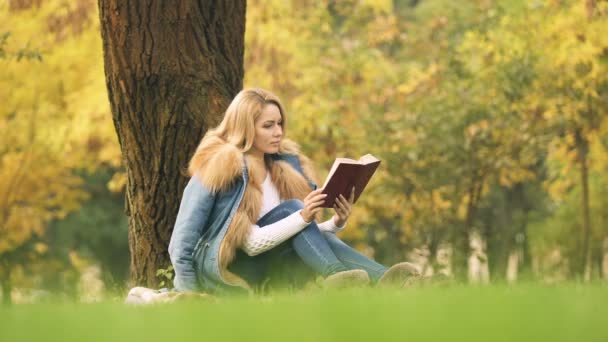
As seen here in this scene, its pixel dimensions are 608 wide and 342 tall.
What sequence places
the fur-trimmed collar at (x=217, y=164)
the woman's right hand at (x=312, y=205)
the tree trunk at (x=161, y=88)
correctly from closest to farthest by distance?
the woman's right hand at (x=312, y=205) < the fur-trimmed collar at (x=217, y=164) < the tree trunk at (x=161, y=88)

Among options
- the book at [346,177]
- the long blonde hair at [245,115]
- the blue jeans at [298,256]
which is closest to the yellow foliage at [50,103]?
the long blonde hair at [245,115]

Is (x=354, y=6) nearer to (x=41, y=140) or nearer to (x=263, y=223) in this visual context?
(x=41, y=140)

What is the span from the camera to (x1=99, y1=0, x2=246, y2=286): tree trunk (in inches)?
269

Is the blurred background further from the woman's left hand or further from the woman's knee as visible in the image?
the woman's knee

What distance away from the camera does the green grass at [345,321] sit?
260 centimetres

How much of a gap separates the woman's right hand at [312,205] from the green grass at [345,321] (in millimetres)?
2478

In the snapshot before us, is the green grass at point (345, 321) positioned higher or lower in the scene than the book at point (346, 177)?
higher

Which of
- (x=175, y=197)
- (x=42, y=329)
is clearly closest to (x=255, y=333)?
(x=42, y=329)

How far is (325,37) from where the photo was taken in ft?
52.2

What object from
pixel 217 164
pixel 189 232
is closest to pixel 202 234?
pixel 189 232

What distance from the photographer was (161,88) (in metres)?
6.90

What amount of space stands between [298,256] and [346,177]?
1.75 feet

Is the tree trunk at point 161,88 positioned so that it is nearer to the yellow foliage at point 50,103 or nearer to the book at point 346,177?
the book at point 346,177

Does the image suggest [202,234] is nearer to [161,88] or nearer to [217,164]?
[217,164]
